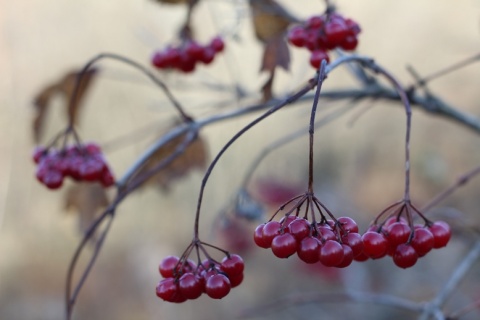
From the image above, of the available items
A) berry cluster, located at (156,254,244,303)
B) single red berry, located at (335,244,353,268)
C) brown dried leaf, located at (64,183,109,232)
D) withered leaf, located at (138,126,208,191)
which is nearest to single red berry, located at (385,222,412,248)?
single red berry, located at (335,244,353,268)

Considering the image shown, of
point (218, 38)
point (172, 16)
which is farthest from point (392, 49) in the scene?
point (218, 38)

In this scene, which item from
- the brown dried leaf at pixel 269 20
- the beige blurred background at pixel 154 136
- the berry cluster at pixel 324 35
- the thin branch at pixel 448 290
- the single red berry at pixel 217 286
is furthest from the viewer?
the beige blurred background at pixel 154 136

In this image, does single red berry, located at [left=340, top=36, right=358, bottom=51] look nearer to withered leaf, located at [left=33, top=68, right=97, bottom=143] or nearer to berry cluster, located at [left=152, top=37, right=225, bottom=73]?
berry cluster, located at [left=152, top=37, right=225, bottom=73]

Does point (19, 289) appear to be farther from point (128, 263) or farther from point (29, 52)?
point (29, 52)

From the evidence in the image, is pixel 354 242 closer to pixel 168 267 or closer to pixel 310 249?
pixel 310 249

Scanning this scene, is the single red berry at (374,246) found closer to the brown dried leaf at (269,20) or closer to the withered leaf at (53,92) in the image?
the brown dried leaf at (269,20)

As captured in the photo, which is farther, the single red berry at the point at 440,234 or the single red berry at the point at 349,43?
the single red berry at the point at 349,43

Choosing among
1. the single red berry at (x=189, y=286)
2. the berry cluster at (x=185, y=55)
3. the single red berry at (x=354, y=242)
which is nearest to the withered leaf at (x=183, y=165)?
the berry cluster at (x=185, y=55)
